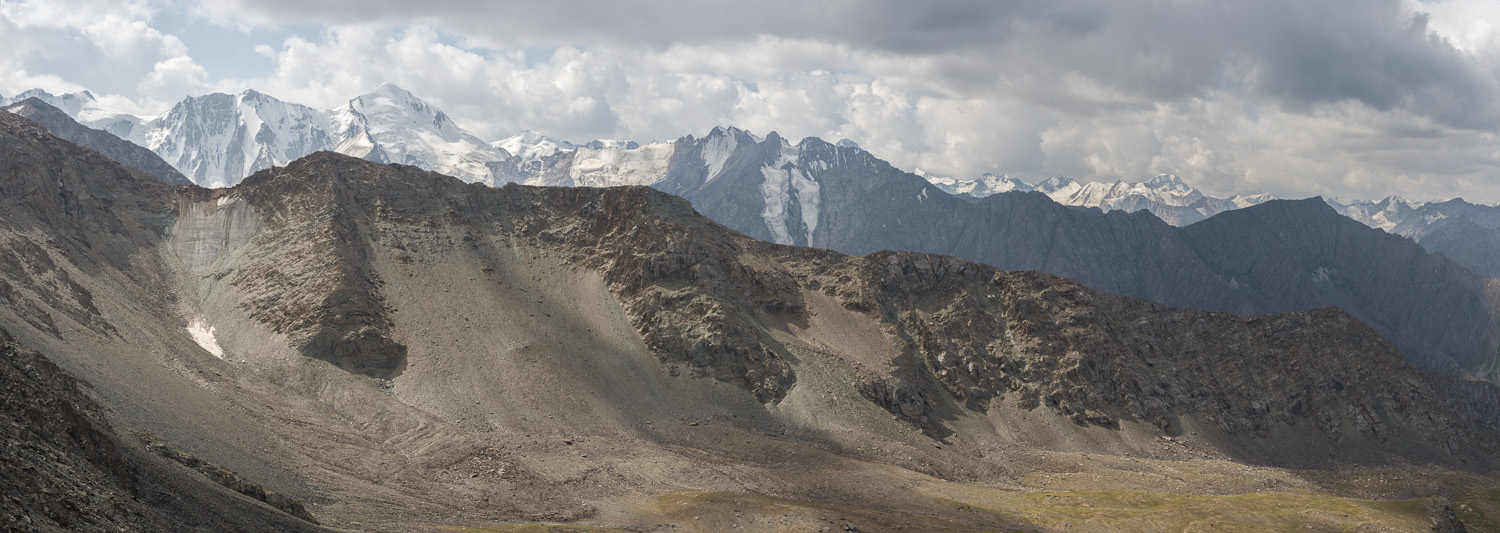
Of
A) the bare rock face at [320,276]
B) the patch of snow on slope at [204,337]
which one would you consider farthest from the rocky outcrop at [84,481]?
the patch of snow on slope at [204,337]

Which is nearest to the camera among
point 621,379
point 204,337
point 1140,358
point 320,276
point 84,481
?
point 84,481

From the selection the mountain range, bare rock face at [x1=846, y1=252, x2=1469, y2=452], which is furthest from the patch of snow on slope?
bare rock face at [x1=846, y1=252, x2=1469, y2=452]

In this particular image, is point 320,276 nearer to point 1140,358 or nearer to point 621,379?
point 621,379

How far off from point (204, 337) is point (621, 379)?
7226 centimetres

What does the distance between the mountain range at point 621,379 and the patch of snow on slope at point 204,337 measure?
1.99 ft

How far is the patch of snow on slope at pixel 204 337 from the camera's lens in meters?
137

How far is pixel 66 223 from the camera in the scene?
511ft

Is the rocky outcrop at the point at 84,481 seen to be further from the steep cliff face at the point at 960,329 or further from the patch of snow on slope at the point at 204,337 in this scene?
the steep cliff face at the point at 960,329

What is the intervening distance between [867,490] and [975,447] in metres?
42.7

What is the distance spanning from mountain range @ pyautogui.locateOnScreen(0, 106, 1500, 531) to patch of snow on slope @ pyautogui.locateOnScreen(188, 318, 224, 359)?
61 cm

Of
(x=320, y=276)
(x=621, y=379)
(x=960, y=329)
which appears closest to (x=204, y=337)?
(x=320, y=276)

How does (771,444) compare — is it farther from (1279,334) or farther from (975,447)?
(1279,334)

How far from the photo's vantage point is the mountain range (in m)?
95.8

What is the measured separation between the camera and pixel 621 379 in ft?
489
